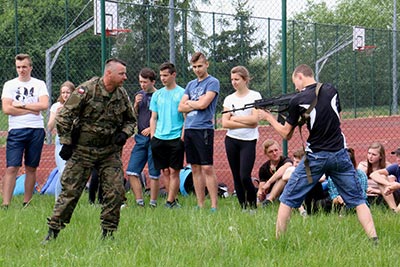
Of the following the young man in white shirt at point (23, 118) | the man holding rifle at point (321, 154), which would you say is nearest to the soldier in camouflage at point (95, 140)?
the man holding rifle at point (321, 154)

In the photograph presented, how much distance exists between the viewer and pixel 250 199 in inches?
331

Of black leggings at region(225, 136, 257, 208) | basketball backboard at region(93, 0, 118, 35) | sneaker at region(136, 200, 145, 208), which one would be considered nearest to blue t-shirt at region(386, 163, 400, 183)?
black leggings at region(225, 136, 257, 208)

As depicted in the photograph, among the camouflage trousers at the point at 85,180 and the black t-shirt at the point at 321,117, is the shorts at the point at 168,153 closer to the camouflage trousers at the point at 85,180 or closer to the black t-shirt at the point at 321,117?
the camouflage trousers at the point at 85,180

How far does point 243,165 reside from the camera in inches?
324

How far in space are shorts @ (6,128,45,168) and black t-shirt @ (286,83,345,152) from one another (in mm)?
4051

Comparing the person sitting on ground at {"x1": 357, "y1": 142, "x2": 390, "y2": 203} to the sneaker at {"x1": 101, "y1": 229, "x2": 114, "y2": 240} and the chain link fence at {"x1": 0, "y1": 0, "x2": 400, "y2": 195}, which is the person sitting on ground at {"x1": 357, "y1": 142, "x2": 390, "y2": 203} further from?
the chain link fence at {"x1": 0, "y1": 0, "x2": 400, "y2": 195}

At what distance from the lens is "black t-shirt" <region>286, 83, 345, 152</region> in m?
6.16

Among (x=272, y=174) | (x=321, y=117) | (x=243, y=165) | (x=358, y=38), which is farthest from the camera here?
(x=358, y=38)

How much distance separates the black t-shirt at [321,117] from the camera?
6.16 m

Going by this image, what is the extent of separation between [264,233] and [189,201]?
324 centimetres

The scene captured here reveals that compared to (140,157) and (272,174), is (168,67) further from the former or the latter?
(272,174)

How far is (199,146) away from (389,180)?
236 cm

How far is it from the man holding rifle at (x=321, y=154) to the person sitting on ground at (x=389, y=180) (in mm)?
1929

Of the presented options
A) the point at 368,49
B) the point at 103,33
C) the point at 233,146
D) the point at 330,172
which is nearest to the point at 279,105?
the point at 330,172
